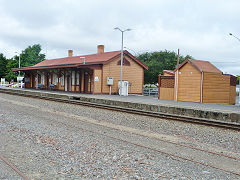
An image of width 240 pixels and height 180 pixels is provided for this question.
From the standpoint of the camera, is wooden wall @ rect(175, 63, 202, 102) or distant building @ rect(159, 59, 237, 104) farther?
wooden wall @ rect(175, 63, 202, 102)

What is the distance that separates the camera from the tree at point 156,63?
53656 mm

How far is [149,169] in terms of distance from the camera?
520cm

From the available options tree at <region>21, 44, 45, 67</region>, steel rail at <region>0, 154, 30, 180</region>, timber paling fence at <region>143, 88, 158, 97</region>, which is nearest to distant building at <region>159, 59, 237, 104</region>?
timber paling fence at <region>143, 88, 158, 97</region>

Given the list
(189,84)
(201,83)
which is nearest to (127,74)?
(189,84)

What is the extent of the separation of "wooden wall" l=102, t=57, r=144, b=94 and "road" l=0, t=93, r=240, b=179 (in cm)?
2244

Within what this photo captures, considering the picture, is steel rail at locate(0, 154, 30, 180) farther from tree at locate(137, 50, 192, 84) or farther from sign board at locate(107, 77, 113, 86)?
tree at locate(137, 50, 192, 84)

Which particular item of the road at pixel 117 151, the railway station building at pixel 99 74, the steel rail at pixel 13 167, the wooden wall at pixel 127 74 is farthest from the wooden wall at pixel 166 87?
the steel rail at pixel 13 167

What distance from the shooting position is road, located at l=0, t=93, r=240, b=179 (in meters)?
5.01

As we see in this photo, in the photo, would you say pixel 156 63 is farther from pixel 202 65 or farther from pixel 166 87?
pixel 202 65

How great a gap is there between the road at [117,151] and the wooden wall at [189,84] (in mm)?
13587

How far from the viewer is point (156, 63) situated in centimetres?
5447

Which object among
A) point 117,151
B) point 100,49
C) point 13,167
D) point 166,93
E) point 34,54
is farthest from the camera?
point 34,54

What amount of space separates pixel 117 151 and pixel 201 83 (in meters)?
18.0

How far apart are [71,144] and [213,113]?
8.85 metres
